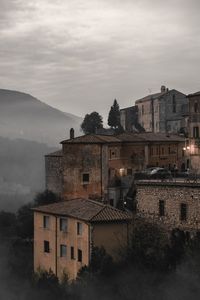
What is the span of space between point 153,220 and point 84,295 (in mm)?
7802

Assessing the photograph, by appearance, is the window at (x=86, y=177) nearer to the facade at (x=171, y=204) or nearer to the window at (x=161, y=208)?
the facade at (x=171, y=204)

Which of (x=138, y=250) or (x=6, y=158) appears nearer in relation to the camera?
(x=138, y=250)

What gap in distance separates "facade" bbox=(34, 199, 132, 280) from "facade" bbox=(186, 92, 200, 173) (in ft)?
52.6

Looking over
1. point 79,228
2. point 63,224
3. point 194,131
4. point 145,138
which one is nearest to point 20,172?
point 145,138

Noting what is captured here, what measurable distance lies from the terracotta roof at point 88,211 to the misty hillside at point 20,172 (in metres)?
67.3

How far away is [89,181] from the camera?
5175 centimetres

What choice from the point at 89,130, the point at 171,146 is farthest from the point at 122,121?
the point at 171,146

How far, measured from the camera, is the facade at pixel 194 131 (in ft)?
186

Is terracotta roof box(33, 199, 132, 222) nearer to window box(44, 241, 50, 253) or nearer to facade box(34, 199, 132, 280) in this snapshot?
facade box(34, 199, 132, 280)

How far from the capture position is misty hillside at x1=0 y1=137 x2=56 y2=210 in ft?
424

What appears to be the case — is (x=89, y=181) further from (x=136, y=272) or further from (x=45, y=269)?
(x=136, y=272)

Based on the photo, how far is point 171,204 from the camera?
40.9 metres

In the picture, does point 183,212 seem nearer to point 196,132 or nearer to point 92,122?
point 196,132

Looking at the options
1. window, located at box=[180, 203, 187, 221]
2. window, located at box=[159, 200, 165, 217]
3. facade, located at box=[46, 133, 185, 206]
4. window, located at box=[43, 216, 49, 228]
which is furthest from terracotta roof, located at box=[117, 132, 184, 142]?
window, located at box=[180, 203, 187, 221]
